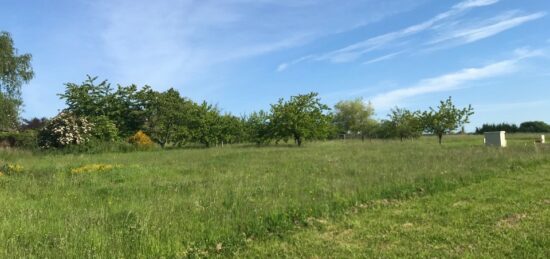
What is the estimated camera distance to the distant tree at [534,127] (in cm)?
7156

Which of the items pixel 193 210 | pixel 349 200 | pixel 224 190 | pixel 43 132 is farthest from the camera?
pixel 43 132

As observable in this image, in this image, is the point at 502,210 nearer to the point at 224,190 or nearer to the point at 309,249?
the point at 309,249

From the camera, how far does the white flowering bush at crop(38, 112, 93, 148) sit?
94.0 ft

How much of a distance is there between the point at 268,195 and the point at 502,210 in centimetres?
422

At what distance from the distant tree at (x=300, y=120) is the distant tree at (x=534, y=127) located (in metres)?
49.6

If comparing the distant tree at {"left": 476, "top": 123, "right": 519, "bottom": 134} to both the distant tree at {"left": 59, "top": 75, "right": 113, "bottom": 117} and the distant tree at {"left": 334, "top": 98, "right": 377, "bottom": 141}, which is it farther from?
the distant tree at {"left": 59, "top": 75, "right": 113, "bottom": 117}

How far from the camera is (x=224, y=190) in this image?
966 centimetres

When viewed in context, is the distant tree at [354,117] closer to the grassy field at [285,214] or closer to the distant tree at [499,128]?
the distant tree at [499,128]

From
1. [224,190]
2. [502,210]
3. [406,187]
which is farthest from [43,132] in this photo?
[502,210]

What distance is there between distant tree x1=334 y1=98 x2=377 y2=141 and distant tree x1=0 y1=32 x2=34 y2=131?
47.0 m

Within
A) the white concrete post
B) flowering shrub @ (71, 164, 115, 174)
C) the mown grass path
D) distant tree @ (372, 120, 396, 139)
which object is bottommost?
the mown grass path

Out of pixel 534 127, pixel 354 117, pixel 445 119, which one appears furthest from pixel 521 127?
pixel 445 119

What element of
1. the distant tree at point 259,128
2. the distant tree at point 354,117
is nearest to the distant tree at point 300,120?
the distant tree at point 259,128

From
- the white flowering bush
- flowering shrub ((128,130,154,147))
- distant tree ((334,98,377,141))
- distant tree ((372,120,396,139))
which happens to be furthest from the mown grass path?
distant tree ((334,98,377,141))
